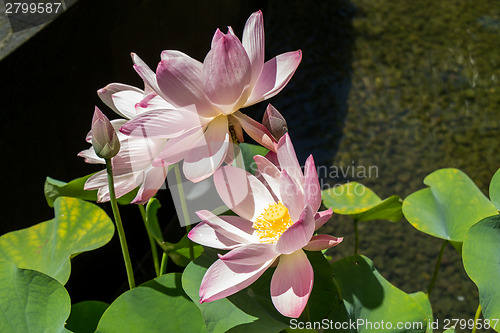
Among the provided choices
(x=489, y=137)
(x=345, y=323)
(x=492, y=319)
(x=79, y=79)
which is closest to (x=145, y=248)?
(x=79, y=79)

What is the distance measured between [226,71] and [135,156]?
132 mm

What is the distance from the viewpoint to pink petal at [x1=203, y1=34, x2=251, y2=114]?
0.43 metres

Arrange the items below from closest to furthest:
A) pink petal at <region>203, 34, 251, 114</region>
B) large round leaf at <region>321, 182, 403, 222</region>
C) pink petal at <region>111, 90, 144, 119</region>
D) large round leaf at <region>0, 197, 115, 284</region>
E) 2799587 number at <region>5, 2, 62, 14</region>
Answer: pink petal at <region>203, 34, 251, 114</region>
pink petal at <region>111, 90, 144, 119</region>
large round leaf at <region>0, 197, 115, 284</region>
large round leaf at <region>321, 182, 403, 222</region>
2799587 number at <region>5, 2, 62, 14</region>

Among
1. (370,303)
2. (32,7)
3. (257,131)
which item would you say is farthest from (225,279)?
(32,7)

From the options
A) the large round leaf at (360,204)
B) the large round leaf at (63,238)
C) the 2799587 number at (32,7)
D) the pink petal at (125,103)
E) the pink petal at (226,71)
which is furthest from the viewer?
the 2799587 number at (32,7)

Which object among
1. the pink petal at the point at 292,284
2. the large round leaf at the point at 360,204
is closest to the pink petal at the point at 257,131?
the pink petal at the point at 292,284

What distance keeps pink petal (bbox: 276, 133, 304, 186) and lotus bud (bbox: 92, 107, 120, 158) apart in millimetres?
150

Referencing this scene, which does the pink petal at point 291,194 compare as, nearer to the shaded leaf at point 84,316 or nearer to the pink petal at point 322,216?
the pink petal at point 322,216

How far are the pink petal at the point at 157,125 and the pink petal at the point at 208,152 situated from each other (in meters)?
0.02

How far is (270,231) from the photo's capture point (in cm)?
53

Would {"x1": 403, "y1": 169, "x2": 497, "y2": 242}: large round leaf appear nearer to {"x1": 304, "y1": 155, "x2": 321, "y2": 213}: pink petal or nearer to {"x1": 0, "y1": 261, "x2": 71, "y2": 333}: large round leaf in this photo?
{"x1": 304, "y1": 155, "x2": 321, "y2": 213}: pink petal

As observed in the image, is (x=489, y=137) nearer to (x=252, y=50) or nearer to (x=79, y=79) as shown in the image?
Answer: (x=79, y=79)

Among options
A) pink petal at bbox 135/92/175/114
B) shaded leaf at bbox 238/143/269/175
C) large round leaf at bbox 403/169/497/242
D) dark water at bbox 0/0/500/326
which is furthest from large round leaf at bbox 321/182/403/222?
dark water at bbox 0/0/500/326

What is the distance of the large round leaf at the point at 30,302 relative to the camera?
563 millimetres
